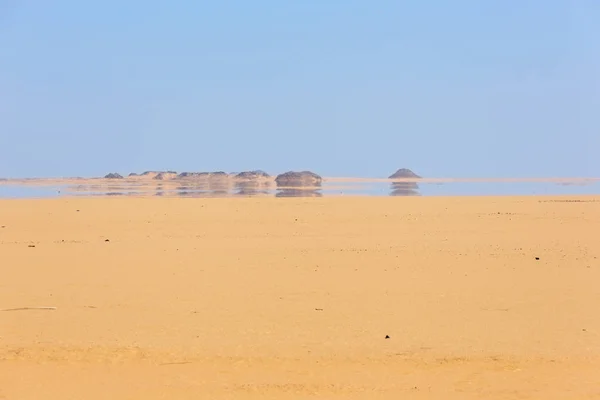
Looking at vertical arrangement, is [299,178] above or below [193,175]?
below

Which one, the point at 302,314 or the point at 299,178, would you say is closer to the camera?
the point at 302,314

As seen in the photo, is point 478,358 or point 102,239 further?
point 102,239

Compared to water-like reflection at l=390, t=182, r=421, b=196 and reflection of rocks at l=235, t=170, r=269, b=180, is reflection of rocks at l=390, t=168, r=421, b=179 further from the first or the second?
water-like reflection at l=390, t=182, r=421, b=196

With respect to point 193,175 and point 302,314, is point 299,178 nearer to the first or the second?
point 193,175

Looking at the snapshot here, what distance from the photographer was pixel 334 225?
2120cm

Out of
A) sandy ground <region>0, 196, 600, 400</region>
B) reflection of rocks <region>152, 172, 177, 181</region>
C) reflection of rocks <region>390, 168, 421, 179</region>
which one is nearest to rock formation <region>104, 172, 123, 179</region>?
reflection of rocks <region>152, 172, 177, 181</region>

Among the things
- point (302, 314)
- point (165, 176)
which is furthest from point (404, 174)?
point (302, 314)

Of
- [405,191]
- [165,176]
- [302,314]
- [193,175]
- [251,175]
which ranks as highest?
[165,176]

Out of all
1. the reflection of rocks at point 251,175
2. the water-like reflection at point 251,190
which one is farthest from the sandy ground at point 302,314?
the reflection of rocks at point 251,175

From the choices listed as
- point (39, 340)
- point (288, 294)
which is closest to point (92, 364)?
point (39, 340)

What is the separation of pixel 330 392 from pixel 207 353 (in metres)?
1.83

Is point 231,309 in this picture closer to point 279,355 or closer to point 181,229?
point 279,355

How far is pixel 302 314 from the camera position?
995cm

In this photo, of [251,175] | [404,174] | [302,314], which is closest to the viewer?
[302,314]
